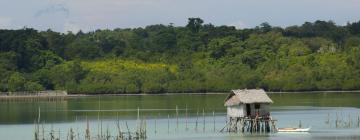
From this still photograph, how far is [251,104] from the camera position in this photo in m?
59.1

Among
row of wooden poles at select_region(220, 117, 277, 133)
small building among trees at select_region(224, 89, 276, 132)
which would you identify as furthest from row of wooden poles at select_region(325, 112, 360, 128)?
small building among trees at select_region(224, 89, 276, 132)

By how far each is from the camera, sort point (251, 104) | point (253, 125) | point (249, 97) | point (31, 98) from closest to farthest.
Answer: point (249, 97) < point (251, 104) < point (253, 125) < point (31, 98)

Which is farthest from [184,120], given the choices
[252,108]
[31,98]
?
[31,98]

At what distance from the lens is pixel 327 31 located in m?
174

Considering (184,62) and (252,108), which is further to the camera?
(184,62)

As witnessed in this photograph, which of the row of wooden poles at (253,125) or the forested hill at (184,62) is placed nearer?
the row of wooden poles at (253,125)

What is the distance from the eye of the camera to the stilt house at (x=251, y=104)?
191 feet

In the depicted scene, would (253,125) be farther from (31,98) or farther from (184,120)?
(31,98)

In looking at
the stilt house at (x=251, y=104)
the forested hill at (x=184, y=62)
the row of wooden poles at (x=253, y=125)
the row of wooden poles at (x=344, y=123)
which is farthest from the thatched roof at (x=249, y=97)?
the forested hill at (x=184, y=62)

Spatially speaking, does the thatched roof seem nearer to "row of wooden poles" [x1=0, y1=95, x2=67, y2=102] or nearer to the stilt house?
the stilt house

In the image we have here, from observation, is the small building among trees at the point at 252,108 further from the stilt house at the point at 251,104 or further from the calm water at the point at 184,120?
the calm water at the point at 184,120

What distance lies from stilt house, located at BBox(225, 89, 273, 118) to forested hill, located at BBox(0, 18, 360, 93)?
75666 millimetres

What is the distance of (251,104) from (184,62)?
92153 mm

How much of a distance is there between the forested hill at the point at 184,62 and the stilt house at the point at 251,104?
248 ft
